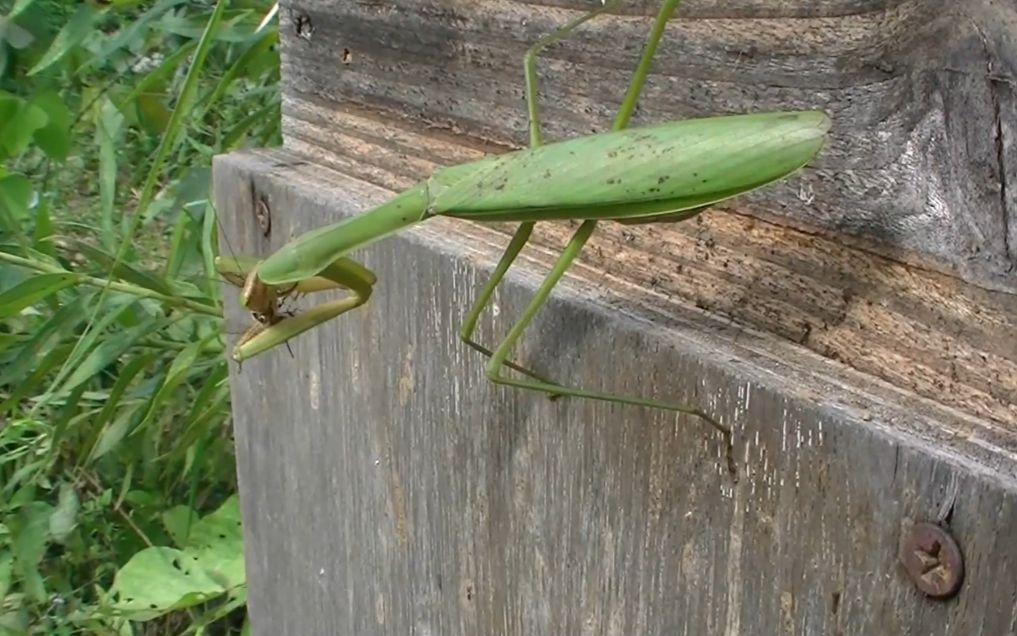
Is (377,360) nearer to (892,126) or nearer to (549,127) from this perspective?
(549,127)

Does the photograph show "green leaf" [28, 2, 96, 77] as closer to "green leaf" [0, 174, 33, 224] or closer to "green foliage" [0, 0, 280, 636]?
"green foliage" [0, 0, 280, 636]

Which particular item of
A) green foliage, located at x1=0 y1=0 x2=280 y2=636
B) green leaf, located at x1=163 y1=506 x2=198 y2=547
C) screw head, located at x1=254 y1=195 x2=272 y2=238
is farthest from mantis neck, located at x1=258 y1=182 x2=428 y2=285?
green leaf, located at x1=163 y1=506 x2=198 y2=547

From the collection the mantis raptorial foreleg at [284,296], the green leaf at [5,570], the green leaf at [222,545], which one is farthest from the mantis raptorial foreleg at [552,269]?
the green leaf at [5,570]

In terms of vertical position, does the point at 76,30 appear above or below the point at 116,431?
above

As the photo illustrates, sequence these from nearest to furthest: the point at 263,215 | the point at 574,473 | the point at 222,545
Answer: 1. the point at 574,473
2. the point at 263,215
3. the point at 222,545

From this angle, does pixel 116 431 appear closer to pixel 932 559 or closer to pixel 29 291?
pixel 29 291

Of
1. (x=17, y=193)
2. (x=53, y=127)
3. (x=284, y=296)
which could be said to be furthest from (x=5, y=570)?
(x=284, y=296)

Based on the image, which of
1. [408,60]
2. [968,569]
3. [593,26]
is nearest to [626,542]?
[968,569]
